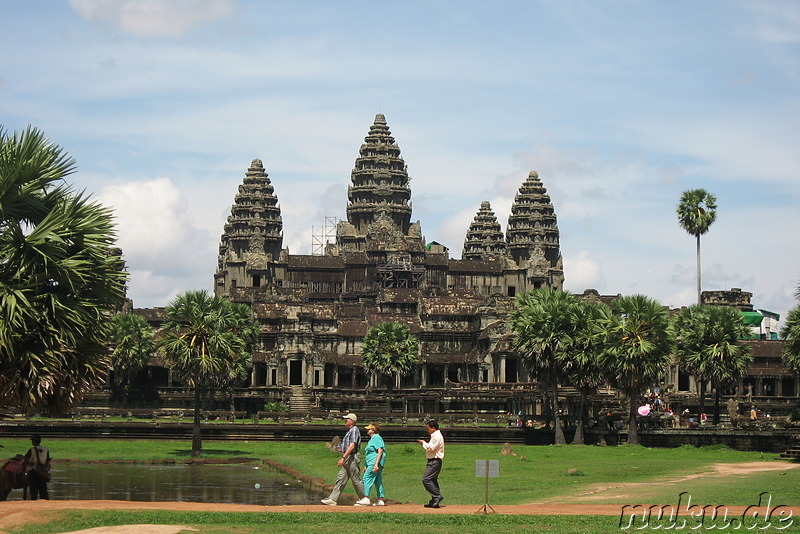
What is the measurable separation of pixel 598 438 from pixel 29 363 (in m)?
51.2

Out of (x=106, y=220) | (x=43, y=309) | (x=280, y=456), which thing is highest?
(x=106, y=220)

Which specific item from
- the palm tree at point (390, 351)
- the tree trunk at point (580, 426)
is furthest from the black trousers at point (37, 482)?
the palm tree at point (390, 351)

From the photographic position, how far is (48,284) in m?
30.2

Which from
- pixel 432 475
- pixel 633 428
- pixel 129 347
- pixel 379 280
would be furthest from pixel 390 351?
pixel 432 475

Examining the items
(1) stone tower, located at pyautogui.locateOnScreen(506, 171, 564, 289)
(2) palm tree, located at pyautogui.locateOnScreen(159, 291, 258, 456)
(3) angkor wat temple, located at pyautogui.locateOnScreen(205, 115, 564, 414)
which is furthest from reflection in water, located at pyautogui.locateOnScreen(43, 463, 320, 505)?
(1) stone tower, located at pyautogui.locateOnScreen(506, 171, 564, 289)

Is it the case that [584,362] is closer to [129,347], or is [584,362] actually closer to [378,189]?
[129,347]

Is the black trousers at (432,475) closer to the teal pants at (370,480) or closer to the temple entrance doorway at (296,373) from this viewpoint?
the teal pants at (370,480)

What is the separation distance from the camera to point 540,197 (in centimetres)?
16162

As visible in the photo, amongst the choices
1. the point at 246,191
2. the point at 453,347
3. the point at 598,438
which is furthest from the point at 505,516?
the point at 246,191

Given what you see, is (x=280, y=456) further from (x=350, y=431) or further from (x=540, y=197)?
(x=540, y=197)

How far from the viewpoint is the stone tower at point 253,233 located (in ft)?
498

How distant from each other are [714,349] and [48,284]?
56.7 metres

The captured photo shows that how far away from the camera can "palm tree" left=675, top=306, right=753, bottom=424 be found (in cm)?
7975

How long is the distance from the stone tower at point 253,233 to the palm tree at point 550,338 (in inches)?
3064
